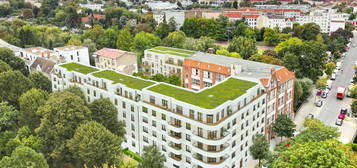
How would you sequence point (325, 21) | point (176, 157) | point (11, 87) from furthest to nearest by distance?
point (325, 21) < point (11, 87) < point (176, 157)

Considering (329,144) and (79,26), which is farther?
(79,26)

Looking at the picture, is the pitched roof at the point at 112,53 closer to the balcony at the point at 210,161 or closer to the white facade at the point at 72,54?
the white facade at the point at 72,54

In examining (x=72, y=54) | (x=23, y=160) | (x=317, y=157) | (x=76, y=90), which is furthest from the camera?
(x=72, y=54)

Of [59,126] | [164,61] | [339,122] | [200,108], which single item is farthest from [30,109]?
[339,122]

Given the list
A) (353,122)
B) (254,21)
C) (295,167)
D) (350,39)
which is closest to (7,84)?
(295,167)

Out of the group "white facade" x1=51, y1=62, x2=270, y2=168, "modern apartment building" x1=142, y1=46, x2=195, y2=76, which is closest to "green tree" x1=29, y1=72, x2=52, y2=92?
"white facade" x1=51, y1=62, x2=270, y2=168

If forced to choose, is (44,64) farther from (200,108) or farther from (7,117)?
(200,108)

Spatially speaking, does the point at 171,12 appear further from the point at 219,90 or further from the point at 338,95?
the point at 219,90
